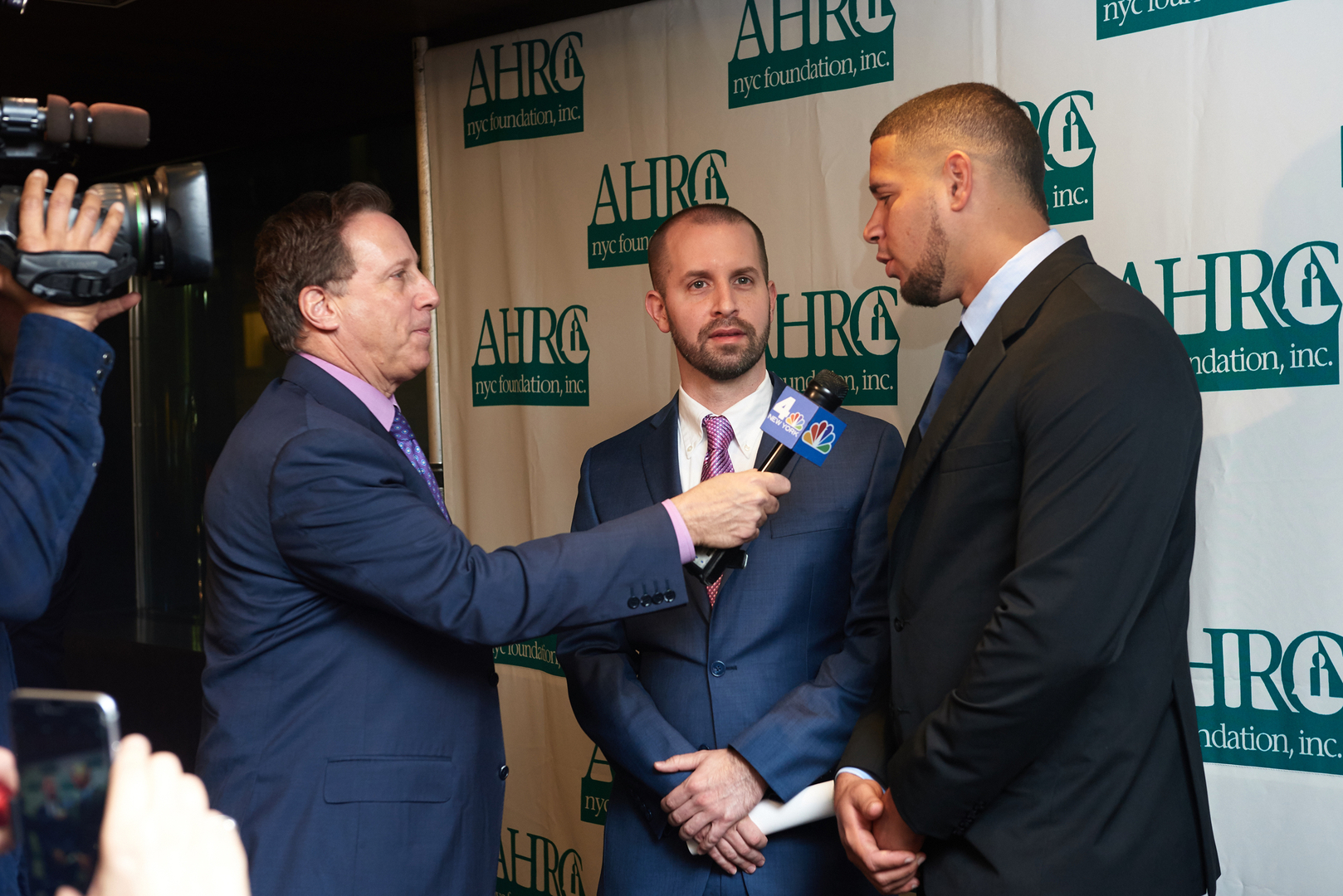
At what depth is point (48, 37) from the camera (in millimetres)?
3830

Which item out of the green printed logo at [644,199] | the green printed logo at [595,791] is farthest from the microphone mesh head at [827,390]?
the green printed logo at [595,791]

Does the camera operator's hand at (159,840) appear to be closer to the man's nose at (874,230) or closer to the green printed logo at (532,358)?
the man's nose at (874,230)

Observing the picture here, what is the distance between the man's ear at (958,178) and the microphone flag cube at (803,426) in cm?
40

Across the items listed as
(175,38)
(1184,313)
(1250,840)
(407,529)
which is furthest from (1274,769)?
(175,38)

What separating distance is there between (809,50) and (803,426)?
4.61 feet

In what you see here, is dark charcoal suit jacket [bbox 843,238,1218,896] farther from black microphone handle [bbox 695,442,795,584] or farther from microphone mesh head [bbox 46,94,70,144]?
microphone mesh head [bbox 46,94,70,144]

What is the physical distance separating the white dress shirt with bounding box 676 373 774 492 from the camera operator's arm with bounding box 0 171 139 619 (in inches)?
45.4

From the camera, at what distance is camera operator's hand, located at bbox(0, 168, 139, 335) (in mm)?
1119

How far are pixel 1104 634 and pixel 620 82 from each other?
7.45 ft

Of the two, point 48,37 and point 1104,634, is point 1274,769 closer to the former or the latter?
point 1104,634

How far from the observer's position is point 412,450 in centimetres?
185

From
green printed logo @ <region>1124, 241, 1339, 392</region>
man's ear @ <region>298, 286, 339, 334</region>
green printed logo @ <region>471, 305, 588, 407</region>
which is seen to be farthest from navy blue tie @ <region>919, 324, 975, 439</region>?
green printed logo @ <region>471, 305, 588, 407</region>

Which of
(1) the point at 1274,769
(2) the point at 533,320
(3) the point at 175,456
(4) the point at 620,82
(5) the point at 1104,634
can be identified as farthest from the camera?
(3) the point at 175,456

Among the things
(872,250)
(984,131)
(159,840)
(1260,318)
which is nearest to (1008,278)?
(984,131)
